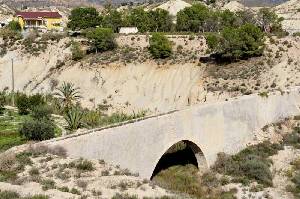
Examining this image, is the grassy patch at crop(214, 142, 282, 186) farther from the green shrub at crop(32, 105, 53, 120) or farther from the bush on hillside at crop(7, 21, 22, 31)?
the bush on hillside at crop(7, 21, 22, 31)

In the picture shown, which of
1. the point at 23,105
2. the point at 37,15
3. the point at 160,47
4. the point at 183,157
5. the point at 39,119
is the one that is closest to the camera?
the point at 183,157

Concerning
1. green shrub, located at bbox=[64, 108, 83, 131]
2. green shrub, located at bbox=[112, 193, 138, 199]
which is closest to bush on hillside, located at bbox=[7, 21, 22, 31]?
green shrub, located at bbox=[64, 108, 83, 131]

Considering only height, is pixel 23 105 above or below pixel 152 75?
below

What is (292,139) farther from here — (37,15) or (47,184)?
(37,15)

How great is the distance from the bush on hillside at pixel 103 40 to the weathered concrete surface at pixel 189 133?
28.3 m

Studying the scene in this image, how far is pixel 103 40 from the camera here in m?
65.2

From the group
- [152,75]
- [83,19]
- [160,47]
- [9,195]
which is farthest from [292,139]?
[83,19]

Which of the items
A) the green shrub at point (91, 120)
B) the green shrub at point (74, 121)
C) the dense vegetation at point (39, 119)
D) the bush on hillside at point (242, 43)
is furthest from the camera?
the bush on hillside at point (242, 43)

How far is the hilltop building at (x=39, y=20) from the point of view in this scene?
290 feet

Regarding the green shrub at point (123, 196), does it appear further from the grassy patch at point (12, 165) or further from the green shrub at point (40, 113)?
the green shrub at point (40, 113)

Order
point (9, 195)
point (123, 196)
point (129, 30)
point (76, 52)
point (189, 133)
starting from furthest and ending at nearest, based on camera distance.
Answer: point (129, 30), point (76, 52), point (189, 133), point (123, 196), point (9, 195)

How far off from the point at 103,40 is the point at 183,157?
1282 inches

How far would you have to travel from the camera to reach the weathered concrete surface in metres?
26.9

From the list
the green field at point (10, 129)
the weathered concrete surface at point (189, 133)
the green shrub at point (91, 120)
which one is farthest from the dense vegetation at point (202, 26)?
the green field at point (10, 129)
